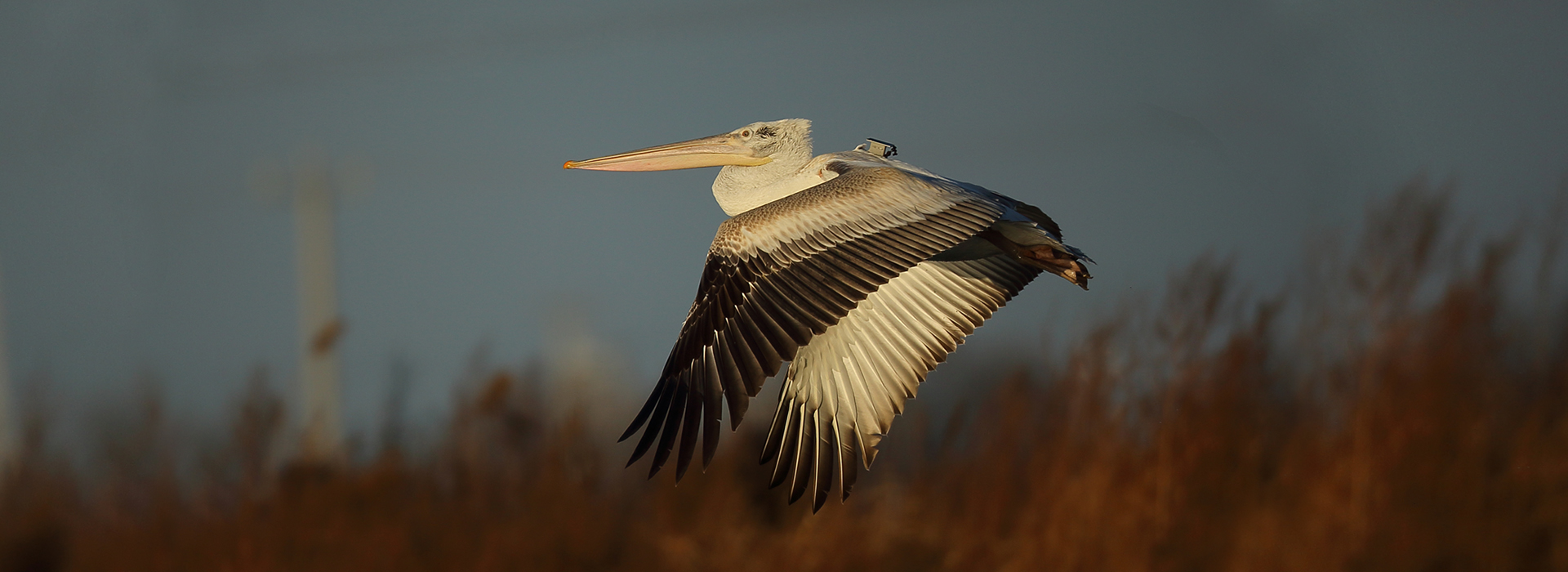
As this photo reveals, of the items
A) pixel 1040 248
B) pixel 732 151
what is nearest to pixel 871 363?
pixel 1040 248

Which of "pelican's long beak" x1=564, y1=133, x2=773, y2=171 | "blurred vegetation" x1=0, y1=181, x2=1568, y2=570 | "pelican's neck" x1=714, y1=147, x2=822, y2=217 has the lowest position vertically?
"blurred vegetation" x1=0, y1=181, x2=1568, y2=570

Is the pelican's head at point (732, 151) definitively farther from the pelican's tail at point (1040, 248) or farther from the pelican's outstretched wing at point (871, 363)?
the pelican's tail at point (1040, 248)

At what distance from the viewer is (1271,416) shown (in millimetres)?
7043

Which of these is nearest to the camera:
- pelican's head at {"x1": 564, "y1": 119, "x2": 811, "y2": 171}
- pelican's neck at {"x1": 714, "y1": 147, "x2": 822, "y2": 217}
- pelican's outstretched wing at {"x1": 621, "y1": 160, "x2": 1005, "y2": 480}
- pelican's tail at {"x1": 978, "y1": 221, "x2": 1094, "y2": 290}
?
pelican's outstretched wing at {"x1": 621, "y1": 160, "x2": 1005, "y2": 480}

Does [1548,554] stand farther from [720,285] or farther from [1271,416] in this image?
[720,285]

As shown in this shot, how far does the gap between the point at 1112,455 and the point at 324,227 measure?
1460 cm

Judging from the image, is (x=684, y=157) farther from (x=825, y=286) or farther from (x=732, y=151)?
(x=825, y=286)

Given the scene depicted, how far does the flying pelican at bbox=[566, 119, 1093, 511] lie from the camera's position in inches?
148

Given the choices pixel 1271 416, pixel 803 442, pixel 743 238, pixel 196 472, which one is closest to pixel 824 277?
pixel 743 238

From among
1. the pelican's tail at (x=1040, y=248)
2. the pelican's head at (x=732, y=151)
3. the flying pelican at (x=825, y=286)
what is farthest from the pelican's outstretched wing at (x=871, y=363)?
the pelican's head at (x=732, y=151)

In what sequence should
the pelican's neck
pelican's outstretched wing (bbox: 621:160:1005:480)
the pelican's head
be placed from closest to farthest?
1. pelican's outstretched wing (bbox: 621:160:1005:480)
2. the pelican's neck
3. the pelican's head

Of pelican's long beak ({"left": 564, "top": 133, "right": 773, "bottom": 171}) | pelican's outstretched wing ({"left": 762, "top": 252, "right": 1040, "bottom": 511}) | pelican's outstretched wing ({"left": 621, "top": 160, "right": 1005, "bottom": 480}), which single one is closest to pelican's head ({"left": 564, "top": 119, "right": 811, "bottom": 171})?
pelican's long beak ({"left": 564, "top": 133, "right": 773, "bottom": 171})

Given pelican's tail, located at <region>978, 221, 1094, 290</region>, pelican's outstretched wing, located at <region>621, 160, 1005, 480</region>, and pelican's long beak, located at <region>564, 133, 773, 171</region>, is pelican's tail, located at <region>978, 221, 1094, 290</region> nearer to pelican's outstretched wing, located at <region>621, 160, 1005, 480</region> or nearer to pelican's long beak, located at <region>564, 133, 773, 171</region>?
pelican's outstretched wing, located at <region>621, 160, 1005, 480</region>

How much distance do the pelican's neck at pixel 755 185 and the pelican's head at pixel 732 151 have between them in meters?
0.14
